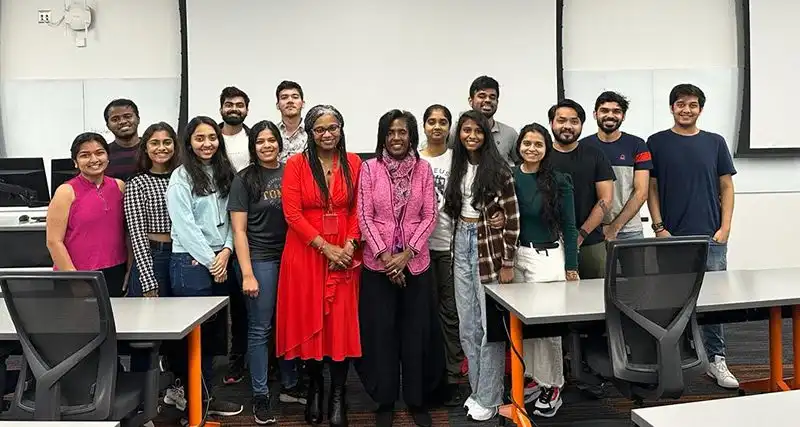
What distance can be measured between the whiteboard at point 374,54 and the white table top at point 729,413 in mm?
3571

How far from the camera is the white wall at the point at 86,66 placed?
475cm

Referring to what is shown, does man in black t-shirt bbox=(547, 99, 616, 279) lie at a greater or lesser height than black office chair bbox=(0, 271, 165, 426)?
greater

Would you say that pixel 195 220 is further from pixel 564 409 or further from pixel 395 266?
pixel 564 409

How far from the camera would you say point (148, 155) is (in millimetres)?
2857

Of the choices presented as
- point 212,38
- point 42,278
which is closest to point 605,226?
point 42,278

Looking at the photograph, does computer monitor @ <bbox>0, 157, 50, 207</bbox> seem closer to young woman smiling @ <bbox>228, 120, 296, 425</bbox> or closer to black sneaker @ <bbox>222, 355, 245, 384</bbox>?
black sneaker @ <bbox>222, 355, 245, 384</bbox>

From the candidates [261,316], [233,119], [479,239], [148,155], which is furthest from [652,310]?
[233,119]

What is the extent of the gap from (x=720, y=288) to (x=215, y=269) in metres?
2.22

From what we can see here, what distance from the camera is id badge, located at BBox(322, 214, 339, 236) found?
271 centimetres

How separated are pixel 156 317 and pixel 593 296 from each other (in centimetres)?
170

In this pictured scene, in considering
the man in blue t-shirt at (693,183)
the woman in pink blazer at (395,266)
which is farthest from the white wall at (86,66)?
the man in blue t-shirt at (693,183)

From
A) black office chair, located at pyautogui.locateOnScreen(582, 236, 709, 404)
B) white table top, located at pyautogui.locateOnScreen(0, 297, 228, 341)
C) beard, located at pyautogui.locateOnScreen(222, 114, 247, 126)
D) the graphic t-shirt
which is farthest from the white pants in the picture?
beard, located at pyautogui.locateOnScreen(222, 114, 247, 126)

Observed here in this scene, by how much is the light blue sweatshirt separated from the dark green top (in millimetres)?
1357

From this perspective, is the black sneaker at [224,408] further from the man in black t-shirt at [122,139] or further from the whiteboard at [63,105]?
the whiteboard at [63,105]
